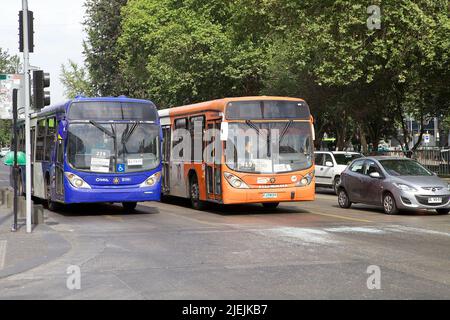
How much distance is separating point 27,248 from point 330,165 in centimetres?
1772

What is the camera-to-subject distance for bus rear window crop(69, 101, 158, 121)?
18.0m

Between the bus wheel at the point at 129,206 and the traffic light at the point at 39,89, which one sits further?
the bus wheel at the point at 129,206

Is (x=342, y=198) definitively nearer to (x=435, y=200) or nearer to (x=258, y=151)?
(x=435, y=200)

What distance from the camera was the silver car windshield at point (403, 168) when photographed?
18312 millimetres

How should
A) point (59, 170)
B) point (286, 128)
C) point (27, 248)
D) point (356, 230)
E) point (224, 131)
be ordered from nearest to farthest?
point (27, 248), point (356, 230), point (224, 131), point (286, 128), point (59, 170)

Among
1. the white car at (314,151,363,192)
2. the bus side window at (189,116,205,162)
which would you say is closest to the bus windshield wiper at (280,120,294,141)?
the bus side window at (189,116,205,162)

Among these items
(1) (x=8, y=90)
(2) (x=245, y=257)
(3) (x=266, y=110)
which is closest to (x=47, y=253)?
(2) (x=245, y=257)

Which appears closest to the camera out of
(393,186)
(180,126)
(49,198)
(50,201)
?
(393,186)

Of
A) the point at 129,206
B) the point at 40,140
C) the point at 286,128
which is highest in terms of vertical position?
the point at 286,128

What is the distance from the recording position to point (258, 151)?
57.5 ft

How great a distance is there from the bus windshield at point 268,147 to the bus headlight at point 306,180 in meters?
0.23

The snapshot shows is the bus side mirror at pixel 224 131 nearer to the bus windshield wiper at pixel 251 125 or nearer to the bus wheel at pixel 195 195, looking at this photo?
the bus windshield wiper at pixel 251 125

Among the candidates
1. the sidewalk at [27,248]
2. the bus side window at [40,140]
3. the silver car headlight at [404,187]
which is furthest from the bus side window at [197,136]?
the sidewalk at [27,248]
